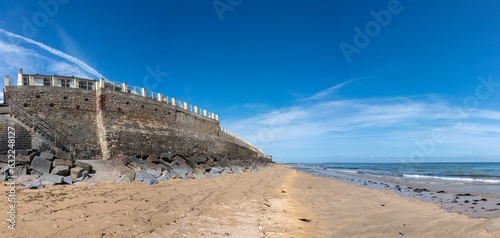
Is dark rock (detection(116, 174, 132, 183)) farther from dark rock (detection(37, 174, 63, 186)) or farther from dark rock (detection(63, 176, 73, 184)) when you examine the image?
dark rock (detection(37, 174, 63, 186))

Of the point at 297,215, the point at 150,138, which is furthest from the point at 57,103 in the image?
the point at 297,215

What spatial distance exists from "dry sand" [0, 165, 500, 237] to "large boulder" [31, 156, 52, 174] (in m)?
2.23

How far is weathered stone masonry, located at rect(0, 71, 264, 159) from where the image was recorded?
52.0 feet

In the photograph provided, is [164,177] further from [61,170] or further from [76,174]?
[61,170]

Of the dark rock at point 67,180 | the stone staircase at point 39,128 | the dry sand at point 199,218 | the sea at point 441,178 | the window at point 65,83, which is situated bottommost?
the sea at point 441,178

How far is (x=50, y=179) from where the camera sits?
802cm

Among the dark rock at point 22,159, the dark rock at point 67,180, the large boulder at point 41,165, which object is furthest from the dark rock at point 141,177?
the dark rock at point 22,159

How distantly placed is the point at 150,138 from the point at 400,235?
19.1 m

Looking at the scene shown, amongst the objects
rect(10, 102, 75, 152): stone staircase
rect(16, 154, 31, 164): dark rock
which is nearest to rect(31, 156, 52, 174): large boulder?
rect(16, 154, 31, 164): dark rock

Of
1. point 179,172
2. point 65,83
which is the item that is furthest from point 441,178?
point 65,83

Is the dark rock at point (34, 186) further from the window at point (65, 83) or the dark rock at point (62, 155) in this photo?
the window at point (65, 83)

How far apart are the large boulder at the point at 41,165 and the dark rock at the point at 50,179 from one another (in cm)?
88

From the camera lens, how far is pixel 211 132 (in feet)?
103

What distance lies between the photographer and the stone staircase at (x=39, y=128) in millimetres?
14281
